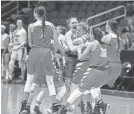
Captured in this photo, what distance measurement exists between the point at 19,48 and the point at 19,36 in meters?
0.38

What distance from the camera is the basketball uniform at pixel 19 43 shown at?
17078 mm

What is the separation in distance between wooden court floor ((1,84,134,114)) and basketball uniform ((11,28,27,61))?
186 cm

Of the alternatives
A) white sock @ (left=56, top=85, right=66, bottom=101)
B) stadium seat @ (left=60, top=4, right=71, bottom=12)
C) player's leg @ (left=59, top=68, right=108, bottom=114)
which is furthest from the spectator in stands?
player's leg @ (left=59, top=68, right=108, bottom=114)

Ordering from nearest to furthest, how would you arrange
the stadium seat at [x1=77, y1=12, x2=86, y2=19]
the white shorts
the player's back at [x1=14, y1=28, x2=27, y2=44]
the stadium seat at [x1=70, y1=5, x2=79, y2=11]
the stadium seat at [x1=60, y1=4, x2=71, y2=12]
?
the player's back at [x1=14, y1=28, x2=27, y2=44] → the white shorts → the stadium seat at [x1=77, y1=12, x2=86, y2=19] → the stadium seat at [x1=70, y1=5, x2=79, y2=11] → the stadium seat at [x1=60, y1=4, x2=71, y2=12]

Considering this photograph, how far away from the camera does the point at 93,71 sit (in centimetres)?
932

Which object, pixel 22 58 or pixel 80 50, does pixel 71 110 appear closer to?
pixel 80 50


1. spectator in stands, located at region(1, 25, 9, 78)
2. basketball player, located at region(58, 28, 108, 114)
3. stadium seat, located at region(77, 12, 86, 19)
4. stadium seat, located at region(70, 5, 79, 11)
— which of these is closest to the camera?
basketball player, located at region(58, 28, 108, 114)

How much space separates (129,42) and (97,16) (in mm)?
3776

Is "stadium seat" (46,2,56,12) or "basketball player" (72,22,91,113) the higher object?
"stadium seat" (46,2,56,12)

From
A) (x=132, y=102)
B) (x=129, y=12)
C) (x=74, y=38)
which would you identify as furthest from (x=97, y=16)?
(x=74, y=38)

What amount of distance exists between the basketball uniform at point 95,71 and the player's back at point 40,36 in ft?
2.53

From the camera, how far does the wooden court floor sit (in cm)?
1066

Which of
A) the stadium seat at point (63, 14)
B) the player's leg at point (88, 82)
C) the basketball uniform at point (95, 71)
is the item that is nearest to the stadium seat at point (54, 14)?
the stadium seat at point (63, 14)

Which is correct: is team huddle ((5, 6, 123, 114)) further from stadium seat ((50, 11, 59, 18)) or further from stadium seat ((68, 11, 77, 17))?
stadium seat ((50, 11, 59, 18))
